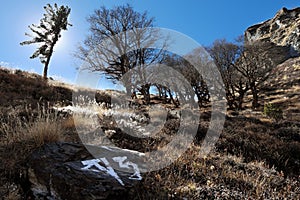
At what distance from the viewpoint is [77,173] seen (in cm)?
336

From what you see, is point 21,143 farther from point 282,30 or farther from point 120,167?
point 282,30

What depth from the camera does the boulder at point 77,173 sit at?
3131mm

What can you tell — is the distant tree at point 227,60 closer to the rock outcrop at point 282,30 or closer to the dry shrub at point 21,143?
the dry shrub at point 21,143

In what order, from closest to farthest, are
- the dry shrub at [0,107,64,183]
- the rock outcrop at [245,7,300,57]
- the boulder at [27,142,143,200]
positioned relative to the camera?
1. the boulder at [27,142,143,200]
2. the dry shrub at [0,107,64,183]
3. the rock outcrop at [245,7,300,57]

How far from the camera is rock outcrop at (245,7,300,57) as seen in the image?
4793cm

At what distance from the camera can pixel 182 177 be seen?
4.19 m

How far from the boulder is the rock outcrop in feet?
179

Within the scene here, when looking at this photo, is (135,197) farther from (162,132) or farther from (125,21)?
(125,21)

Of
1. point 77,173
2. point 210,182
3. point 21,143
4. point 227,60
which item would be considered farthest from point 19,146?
point 227,60

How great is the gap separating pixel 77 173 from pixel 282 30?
209 feet

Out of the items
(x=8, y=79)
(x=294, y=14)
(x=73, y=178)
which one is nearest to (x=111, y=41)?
(x=8, y=79)

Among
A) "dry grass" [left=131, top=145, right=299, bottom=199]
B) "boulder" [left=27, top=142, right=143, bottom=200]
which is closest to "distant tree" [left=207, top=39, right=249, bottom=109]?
"dry grass" [left=131, top=145, right=299, bottom=199]

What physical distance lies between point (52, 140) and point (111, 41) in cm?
1494

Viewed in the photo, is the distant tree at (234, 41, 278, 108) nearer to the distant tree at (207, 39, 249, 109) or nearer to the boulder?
the distant tree at (207, 39, 249, 109)
